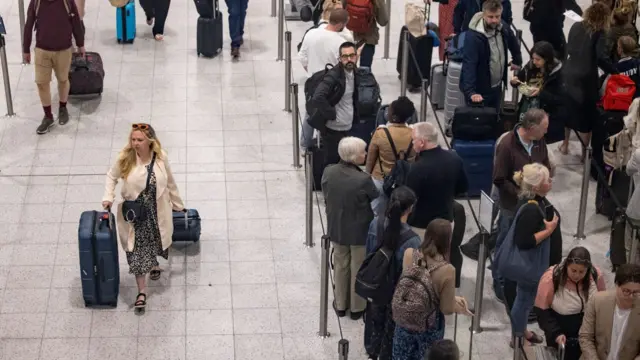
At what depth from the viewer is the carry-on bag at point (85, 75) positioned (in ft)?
49.3

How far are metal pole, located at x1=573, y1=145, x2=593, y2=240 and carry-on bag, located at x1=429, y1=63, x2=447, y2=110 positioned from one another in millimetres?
2707

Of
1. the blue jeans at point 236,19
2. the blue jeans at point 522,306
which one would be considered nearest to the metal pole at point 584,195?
the blue jeans at point 522,306

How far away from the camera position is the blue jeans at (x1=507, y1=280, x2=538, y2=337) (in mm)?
10383

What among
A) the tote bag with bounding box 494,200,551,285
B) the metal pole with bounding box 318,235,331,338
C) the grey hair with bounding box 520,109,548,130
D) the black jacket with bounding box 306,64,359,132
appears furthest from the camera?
the black jacket with bounding box 306,64,359,132

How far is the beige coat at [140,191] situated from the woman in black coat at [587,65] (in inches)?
174

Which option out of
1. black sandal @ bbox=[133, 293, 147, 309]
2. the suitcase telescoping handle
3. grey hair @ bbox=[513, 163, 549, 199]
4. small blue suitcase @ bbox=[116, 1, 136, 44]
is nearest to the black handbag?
black sandal @ bbox=[133, 293, 147, 309]

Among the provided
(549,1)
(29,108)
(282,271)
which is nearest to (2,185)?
(29,108)

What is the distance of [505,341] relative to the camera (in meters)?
10.9

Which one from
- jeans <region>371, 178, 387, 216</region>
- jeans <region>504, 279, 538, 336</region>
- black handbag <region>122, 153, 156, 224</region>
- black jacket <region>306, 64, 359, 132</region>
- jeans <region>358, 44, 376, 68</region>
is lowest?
jeans <region>504, 279, 538, 336</region>

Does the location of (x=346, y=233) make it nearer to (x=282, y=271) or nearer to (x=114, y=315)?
(x=282, y=271)

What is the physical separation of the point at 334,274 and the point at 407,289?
2.15m

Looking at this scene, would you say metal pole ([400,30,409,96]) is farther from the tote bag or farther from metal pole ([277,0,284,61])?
the tote bag

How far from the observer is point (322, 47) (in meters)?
13.3

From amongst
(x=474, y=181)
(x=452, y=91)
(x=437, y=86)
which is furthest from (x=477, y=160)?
(x=437, y=86)
